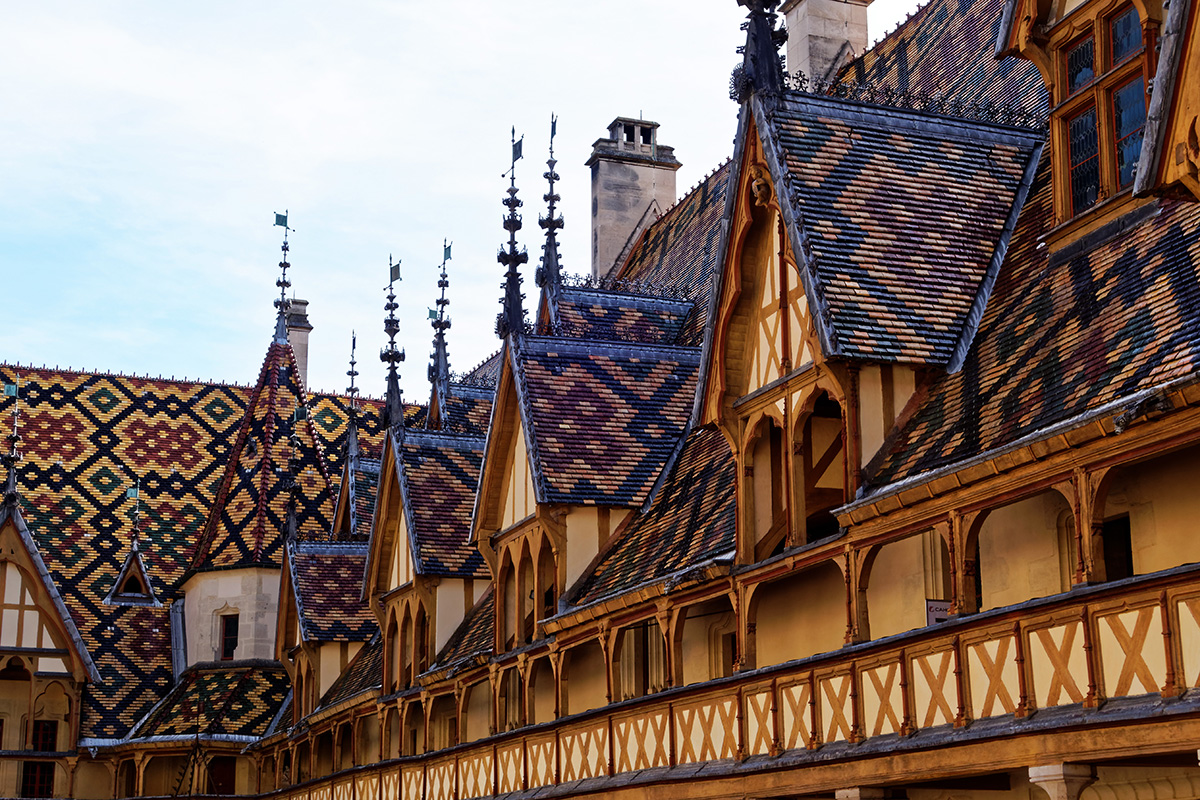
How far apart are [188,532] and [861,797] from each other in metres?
28.5

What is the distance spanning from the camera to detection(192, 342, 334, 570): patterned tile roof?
36.6m

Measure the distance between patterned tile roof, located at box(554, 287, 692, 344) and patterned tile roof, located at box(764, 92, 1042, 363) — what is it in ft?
24.8

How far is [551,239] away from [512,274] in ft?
7.60

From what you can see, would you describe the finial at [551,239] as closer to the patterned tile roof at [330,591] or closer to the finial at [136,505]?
the patterned tile roof at [330,591]

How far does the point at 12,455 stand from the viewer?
37.4m

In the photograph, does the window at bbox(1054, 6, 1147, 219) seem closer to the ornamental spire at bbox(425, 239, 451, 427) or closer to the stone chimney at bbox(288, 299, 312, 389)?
the ornamental spire at bbox(425, 239, 451, 427)

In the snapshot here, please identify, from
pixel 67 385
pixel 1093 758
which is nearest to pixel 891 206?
pixel 1093 758

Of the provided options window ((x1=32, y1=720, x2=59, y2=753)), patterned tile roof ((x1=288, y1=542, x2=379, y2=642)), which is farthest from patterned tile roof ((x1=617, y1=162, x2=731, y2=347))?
window ((x1=32, y1=720, x2=59, y2=753))

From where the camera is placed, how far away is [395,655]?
89.7 feet

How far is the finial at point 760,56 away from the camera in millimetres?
17062

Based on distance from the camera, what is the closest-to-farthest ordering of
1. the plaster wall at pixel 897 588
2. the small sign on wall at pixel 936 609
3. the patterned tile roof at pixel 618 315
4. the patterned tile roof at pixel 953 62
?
the small sign on wall at pixel 936 609, the plaster wall at pixel 897 588, the patterned tile roof at pixel 953 62, the patterned tile roof at pixel 618 315

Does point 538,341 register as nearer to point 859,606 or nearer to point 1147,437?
point 859,606

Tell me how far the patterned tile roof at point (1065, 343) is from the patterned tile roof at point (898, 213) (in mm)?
395

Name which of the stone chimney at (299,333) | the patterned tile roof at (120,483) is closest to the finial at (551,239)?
the patterned tile roof at (120,483)
